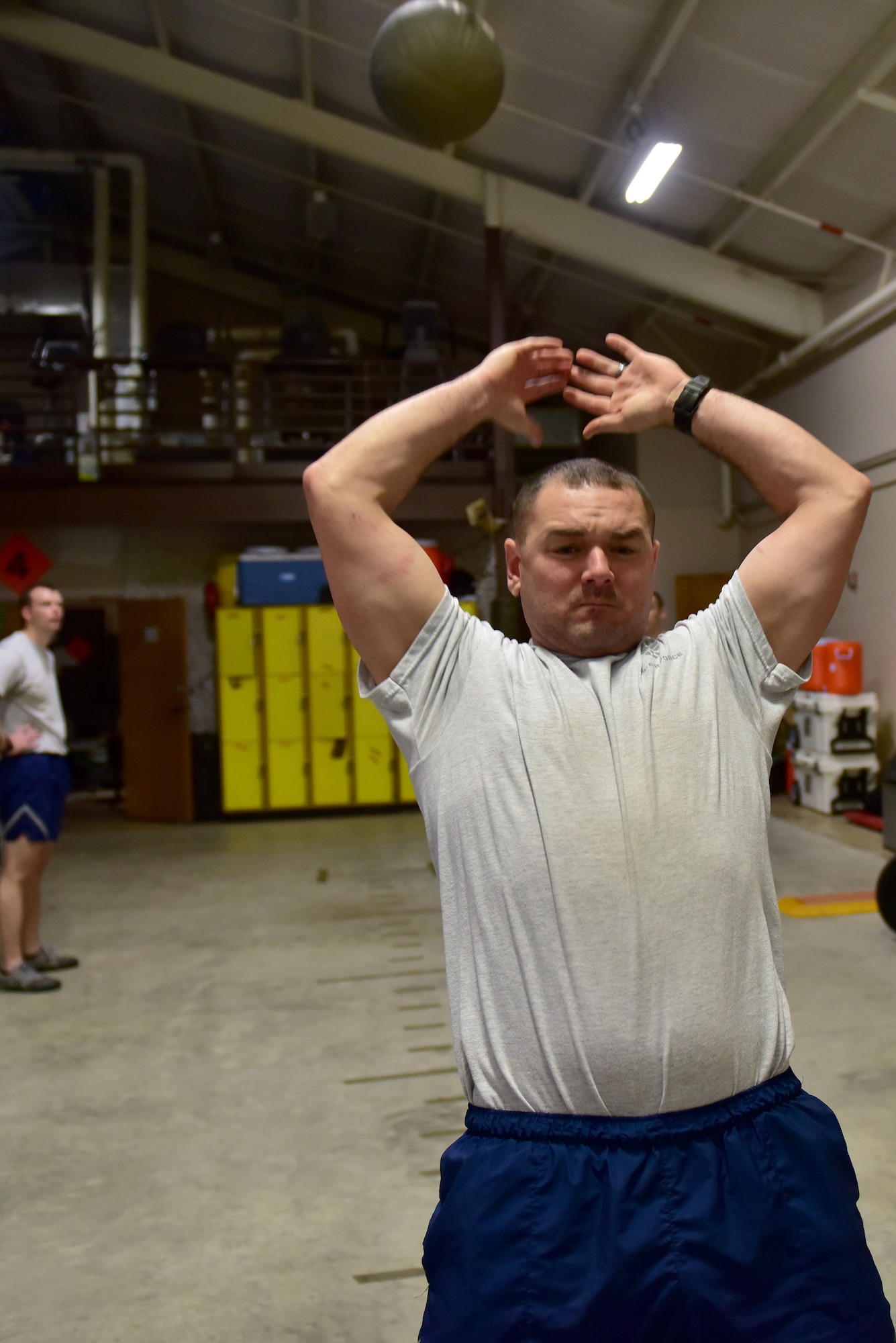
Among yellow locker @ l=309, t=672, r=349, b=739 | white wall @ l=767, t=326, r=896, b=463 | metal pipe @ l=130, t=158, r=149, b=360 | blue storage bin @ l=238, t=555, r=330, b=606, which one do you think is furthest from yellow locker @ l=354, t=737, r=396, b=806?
metal pipe @ l=130, t=158, r=149, b=360

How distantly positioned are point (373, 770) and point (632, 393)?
25.1 ft

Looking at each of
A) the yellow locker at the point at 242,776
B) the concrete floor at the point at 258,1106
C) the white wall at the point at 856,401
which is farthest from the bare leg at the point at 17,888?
the white wall at the point at 856,401

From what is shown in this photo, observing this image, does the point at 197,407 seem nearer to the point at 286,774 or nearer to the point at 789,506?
the point at 286,774

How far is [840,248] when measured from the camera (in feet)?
23.6

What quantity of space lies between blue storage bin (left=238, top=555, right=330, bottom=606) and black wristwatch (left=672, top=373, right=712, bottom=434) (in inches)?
297

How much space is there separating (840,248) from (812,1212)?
7.55 meters

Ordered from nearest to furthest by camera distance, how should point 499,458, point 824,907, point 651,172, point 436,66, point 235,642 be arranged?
point 436,66, point 824,907, point 651,172, point 499,458, point 235,642

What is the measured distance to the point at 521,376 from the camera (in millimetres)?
1297

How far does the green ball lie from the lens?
3385 mm

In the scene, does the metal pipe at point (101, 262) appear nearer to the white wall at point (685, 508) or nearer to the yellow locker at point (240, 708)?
the yellow locker at point (240, 708)

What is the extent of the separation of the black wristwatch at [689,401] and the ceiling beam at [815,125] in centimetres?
503

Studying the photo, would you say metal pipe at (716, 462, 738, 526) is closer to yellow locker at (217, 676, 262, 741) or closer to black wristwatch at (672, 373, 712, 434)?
yellow locker at (217, 676, 262, 741)

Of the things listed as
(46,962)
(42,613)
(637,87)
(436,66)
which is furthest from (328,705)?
(436,66)

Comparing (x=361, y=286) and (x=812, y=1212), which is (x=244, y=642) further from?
(x=812, y=1212)
